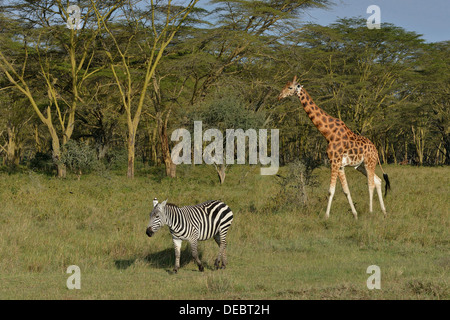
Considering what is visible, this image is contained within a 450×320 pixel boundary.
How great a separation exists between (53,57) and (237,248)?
20453 mm

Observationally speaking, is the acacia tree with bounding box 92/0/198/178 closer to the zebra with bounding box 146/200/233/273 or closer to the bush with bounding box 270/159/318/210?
the bush with bounding box 270/159/318/210

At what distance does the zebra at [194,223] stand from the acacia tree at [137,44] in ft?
51.6

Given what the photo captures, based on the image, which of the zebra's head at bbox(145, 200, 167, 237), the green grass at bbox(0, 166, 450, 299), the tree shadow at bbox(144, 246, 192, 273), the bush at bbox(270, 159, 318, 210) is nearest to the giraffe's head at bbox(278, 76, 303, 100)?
the bush at bbox(270, 159, 318, 210)

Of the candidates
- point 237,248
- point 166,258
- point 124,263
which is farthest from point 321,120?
point 124,263

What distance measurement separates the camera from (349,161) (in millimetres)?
13578

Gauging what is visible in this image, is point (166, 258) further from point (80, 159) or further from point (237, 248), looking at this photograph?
point (80, 159)

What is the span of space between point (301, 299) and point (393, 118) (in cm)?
3295

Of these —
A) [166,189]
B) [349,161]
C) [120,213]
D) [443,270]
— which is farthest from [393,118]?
[443,270]

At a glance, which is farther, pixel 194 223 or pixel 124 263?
pixel 124 263

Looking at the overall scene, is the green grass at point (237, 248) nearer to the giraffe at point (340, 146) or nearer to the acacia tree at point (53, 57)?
the giraffe at point (340, 146)

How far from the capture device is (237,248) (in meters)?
9.93

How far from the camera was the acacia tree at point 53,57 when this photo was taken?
24.1 metres

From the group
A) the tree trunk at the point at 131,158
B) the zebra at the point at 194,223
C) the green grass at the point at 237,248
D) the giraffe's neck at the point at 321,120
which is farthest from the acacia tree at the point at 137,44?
the zebra at the point at 194,223
